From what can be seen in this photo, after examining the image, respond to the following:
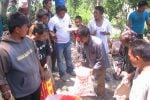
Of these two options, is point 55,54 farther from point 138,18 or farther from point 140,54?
point 140,54

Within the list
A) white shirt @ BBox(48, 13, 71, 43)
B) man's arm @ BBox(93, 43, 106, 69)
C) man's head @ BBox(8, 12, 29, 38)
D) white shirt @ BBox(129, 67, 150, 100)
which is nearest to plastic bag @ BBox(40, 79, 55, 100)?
man's arm @ BBox(93, 43, 106, 69)

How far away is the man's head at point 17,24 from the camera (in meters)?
3.92

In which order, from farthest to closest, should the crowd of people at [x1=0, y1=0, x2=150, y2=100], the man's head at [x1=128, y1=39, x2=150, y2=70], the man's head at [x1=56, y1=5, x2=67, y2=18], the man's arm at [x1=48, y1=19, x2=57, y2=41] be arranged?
the man's arm at [x1=48, y1=19, x2=57, y2=41]
the man's head at [x1=56, y1=5, x2=67, y2=18]
the crowd of people at [x1=0, y1=0, x2=150, y2=100]
the man's head at [x1=128, y1=39, x2=150, y2=70]

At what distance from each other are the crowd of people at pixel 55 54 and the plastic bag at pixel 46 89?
93mm

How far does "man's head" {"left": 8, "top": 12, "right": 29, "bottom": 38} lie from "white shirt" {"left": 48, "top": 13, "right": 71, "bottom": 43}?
290cm

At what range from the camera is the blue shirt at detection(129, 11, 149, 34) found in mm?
7926

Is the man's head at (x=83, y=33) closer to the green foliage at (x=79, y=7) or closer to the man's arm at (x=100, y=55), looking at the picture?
the man's arm at (x=100, y=55)

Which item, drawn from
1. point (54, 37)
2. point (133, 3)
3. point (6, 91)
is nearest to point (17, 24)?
point (6, 91)

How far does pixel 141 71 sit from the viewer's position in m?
3.22

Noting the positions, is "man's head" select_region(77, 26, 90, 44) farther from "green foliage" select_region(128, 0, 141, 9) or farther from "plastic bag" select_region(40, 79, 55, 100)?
"green foliage" select_region(128, 0, 141, 9)

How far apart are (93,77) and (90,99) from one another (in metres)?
0.41

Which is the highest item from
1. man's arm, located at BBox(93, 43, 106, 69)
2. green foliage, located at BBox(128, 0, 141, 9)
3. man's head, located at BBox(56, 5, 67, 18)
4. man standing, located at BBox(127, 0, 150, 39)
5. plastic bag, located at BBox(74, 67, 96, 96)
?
man's head, located at BBox(56, 5, 67, 18)

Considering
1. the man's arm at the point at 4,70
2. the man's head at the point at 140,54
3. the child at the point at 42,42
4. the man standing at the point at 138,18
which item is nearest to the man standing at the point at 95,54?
the child at the point at 42,42

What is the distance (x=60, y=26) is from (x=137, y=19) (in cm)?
201
